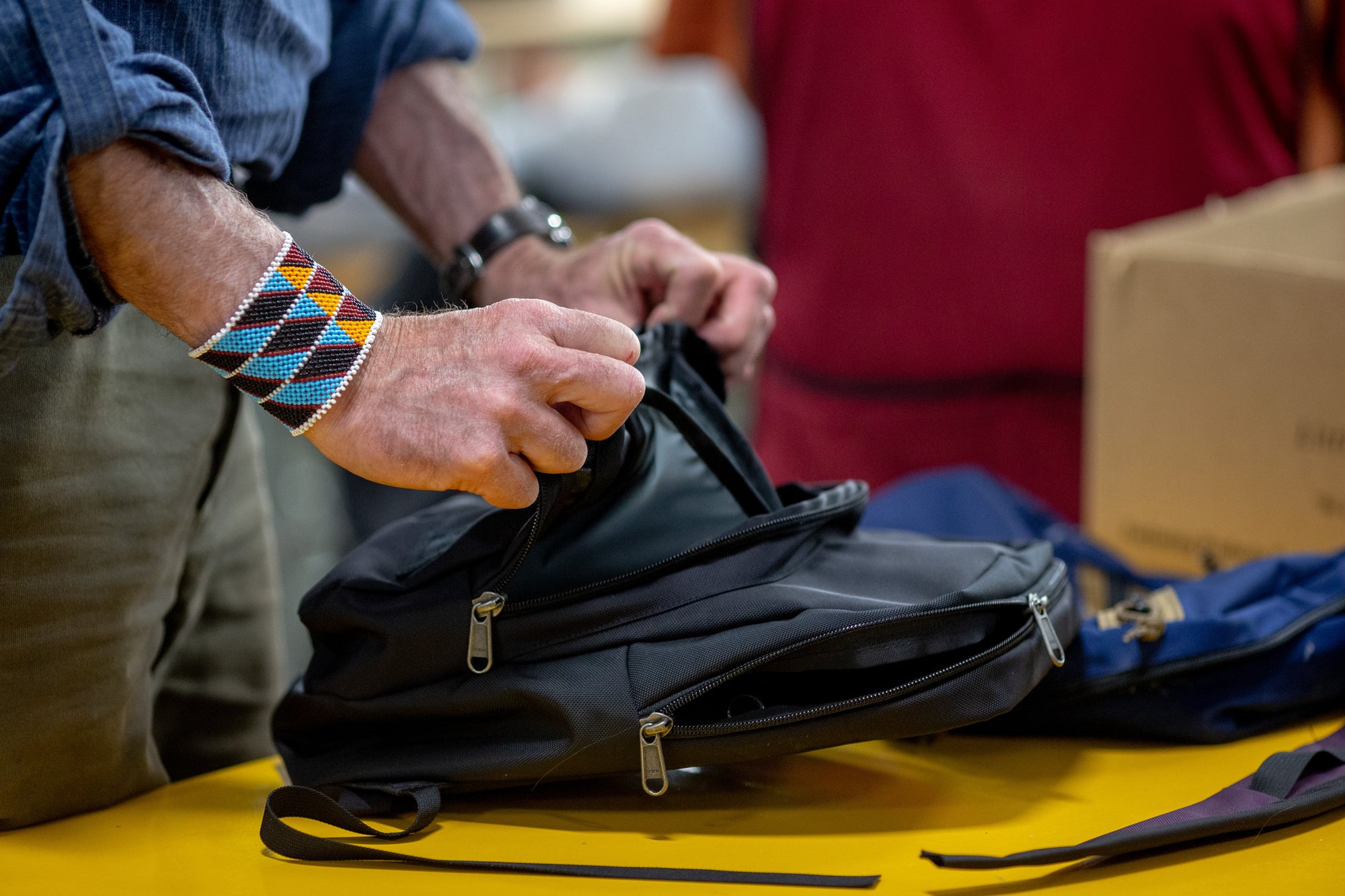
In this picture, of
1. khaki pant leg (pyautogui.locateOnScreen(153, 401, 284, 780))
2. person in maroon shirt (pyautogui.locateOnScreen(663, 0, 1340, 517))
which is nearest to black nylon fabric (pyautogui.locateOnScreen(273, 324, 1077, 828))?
khaki pant leg (pyautogui.locateOnScreen(153, 401, 284, 780))

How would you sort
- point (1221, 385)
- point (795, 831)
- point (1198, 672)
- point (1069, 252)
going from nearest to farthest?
point (795, 831), point (1198, 672), point (1221, 385), point (1069, 252)

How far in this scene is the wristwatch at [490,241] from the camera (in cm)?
101

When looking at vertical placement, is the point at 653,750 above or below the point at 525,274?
below

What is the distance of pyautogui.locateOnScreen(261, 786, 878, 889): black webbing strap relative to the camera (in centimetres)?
64

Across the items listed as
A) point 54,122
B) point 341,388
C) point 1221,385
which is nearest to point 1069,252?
point 1221,385

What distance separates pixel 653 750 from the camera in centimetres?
69

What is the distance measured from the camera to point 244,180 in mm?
938

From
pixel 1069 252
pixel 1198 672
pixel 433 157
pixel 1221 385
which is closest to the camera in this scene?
pixel 1198 672

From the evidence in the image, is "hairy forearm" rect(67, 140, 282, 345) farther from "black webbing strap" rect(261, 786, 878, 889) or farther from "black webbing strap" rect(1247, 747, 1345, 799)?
"black webbing strap" rect(1247, 747, 1345, 799)

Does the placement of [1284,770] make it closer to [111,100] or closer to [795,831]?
[795,831]

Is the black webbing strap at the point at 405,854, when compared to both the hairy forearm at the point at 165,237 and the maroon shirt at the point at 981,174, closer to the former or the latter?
the hairy forearm at the point at 165,237

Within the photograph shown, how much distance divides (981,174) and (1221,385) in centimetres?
46

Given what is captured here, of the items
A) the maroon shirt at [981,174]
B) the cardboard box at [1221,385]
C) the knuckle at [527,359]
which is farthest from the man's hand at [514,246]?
the maroon shirt at [981,174]

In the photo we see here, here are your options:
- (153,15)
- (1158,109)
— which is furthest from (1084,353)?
(153,15)
